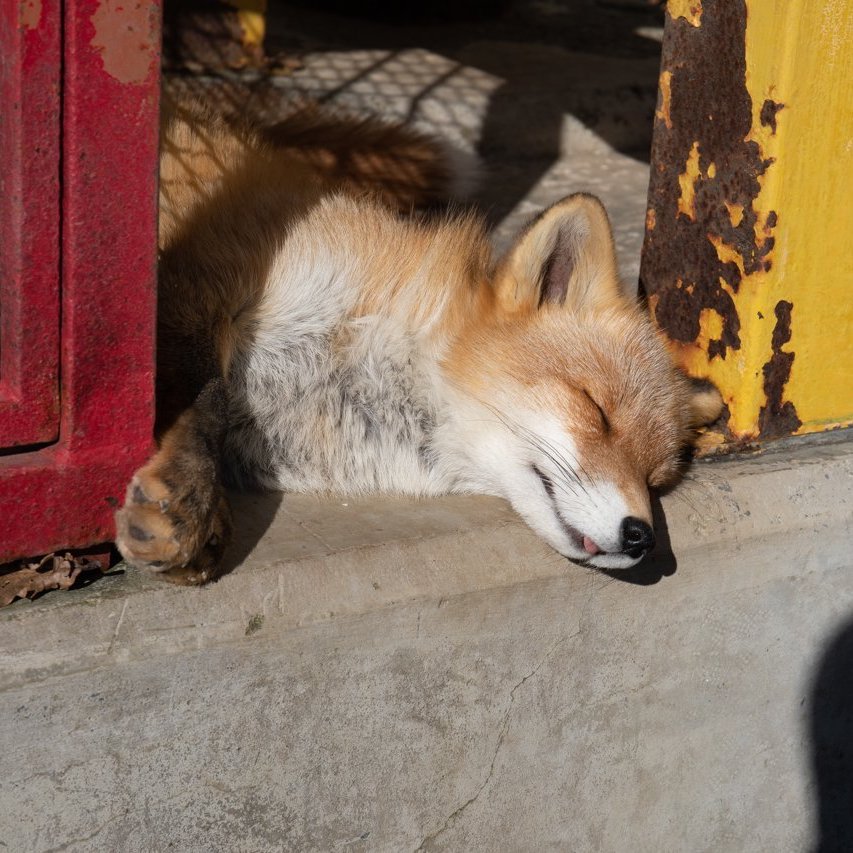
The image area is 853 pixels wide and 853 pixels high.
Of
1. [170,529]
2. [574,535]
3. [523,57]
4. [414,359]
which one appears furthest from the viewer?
[523,57]

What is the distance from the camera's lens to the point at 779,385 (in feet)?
8.19

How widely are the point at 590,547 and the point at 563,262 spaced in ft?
2.16

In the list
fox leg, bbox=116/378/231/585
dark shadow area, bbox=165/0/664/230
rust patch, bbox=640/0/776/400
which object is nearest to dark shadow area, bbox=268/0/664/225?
dark shadow area, bbox=165/0/664/230

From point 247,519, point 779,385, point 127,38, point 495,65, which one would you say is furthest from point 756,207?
point 495,65

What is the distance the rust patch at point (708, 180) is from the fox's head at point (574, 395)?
0.16m

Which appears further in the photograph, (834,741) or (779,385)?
(834,741)

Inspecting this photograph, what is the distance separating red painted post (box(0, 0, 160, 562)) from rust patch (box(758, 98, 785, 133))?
52.4 inches

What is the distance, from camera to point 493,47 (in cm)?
526

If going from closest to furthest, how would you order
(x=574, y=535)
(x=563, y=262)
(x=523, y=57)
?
(x=574, y=535) < (x=563, y=262) < (x=523, y=57)

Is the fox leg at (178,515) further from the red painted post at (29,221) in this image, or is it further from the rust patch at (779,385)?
the rust patch at (779,385)

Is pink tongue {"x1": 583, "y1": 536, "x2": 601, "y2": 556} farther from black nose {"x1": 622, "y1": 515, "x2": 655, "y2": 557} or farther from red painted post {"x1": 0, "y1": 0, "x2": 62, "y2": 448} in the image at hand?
red painted post {"x1": 0, "y1": 0, "x2": 62, "y2": 448}

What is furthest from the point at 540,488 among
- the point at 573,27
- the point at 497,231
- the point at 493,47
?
the point at 573,27

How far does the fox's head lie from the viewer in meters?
2.01

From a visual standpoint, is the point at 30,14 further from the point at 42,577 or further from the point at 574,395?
the point at 574,395
